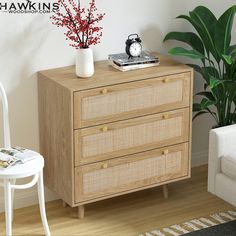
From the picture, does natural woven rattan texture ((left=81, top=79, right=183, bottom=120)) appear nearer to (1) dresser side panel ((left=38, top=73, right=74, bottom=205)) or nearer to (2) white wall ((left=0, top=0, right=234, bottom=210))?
(1) dresser side panel ((left=38, top=73, right=74, bottom=205))

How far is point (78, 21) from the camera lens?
3.76 meters

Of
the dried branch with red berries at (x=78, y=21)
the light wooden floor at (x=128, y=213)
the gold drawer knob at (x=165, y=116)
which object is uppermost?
the dried branch with red berries at (x=78, y=21)

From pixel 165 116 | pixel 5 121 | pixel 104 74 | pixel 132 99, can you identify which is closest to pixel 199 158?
pixel 165 116

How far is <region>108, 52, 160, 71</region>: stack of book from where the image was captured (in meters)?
3.93

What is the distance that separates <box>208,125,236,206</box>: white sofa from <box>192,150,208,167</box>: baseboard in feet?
2.69

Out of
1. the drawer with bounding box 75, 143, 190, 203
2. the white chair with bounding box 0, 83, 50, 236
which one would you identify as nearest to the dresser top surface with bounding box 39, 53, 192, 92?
the white chair with bounding box 0, 83, 50, 236

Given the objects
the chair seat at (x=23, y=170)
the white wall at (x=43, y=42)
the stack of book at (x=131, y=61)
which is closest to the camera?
the chair seat at (x=23, y=170)

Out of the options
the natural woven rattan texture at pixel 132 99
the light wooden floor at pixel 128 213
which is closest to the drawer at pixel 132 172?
the light wooden floor at pixel 128 213

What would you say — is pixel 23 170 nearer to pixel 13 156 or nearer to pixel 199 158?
pixel 13 156

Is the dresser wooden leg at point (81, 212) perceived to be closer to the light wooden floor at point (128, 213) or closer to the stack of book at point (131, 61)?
the light wooden floor at point (128, 213)

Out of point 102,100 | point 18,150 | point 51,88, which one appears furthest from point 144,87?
point 18,150

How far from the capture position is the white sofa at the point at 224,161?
3740 mm

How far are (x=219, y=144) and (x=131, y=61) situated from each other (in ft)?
2.24

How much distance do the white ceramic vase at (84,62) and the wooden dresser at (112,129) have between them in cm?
4
